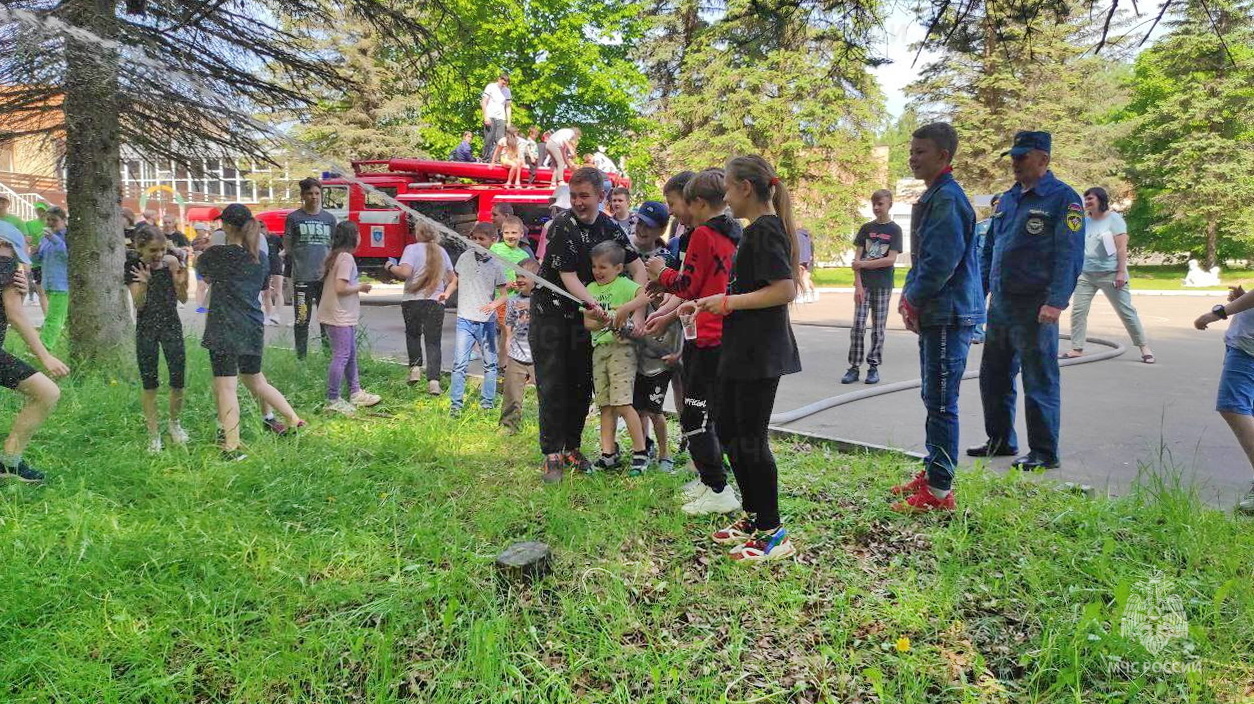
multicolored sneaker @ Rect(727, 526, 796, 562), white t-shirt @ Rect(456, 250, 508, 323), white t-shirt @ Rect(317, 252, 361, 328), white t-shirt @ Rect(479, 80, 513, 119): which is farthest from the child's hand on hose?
white t-shirt @ Rect(479, 80, 513, 119)

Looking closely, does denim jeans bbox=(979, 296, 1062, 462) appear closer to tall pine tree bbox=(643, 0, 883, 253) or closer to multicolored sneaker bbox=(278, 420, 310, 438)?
multicolored sneaker bbox=(278, 420, 310, 438)

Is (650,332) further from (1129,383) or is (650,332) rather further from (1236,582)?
(1129,383)

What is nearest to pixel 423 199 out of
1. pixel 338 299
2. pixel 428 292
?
pixel 428 292

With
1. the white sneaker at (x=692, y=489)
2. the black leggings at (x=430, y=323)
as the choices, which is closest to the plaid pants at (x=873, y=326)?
the white sneaker at (x=692, y=489)

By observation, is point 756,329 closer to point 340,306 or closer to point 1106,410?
point 340,306

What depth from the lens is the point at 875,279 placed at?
7.91m

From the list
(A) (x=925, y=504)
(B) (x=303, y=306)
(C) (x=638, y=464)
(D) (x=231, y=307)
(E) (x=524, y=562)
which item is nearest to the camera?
(E) (x=524, y=562)

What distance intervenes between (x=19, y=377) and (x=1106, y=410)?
750cm

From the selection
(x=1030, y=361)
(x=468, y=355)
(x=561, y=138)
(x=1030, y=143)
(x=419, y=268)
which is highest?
(x=561, y=138)

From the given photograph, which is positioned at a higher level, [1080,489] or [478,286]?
[478,286]

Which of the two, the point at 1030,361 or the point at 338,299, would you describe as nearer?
the point at 1030,361

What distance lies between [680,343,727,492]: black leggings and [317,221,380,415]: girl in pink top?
11.3 feet

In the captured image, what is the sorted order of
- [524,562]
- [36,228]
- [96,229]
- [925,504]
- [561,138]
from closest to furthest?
[524,562]
[925,504]
[96,229]
[36,228]
[561,138]

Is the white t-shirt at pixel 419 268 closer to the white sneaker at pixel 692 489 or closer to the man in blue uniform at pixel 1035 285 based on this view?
the white sneaker at pixel 692 489
